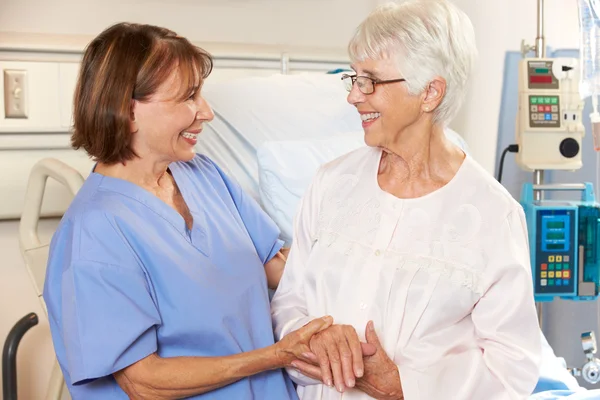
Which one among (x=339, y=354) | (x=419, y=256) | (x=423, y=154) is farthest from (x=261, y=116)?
(x=339, y=354)

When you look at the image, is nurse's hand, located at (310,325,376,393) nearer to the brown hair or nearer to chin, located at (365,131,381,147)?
chin, located at (365,131,381,147)

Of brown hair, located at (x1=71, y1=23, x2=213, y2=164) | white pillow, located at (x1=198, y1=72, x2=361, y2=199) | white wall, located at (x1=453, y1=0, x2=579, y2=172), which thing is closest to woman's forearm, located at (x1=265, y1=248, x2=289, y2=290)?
white pillow, located at (x1=198, y1=72, x2=361, y2=199)

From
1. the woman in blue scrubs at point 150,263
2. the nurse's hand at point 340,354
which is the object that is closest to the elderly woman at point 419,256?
the nurse's hand at point 340,354

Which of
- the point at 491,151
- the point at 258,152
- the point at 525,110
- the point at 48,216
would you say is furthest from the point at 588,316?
the point at 48,216

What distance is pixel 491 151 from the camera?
2867 mm

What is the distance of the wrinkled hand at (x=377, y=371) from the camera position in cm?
143

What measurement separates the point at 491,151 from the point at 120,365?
6.22 feet

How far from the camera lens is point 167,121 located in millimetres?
1510

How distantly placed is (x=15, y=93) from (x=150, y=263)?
981 millimetres

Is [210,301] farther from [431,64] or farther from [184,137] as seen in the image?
[431,64]

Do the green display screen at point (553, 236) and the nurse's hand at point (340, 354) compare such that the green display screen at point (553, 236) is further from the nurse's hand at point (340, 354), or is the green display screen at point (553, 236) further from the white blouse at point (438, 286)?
the nurse's hand at point (340, 354)

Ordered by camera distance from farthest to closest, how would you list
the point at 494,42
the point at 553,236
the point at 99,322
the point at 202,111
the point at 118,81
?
the point at 494,42
the point at 553,236
the point at 202,111
the point at 118,81
the point at 99,322

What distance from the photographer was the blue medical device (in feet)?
7.60

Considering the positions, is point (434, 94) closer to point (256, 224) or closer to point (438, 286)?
point (438, 286)
